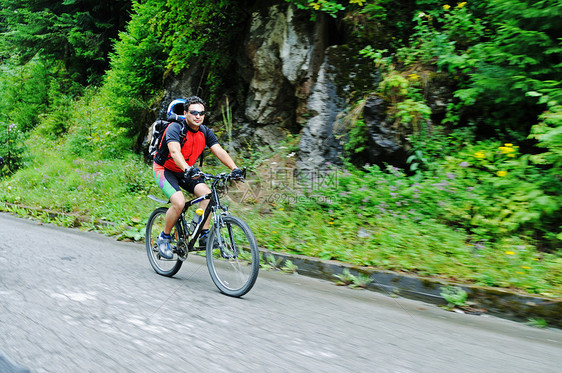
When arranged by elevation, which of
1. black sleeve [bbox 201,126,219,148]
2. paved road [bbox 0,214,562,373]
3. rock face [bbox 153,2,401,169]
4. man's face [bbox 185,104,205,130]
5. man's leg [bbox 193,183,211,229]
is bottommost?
paved road [bbox 0,214,562,373]

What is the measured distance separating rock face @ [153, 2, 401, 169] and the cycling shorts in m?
3.64

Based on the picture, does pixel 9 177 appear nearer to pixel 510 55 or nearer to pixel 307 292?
pixel 307 292

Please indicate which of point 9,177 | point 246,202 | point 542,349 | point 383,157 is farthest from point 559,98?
point 9,177

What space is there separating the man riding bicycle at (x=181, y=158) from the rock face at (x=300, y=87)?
11.9ft

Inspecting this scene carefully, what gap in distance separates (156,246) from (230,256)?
1.42 meters

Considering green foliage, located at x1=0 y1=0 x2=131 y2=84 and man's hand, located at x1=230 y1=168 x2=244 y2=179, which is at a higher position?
green foliage, located at x1=0 y1=0 x2=131 y2=84

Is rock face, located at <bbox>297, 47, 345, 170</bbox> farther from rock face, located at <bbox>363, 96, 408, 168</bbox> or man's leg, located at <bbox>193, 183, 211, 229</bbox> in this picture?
man's leg, located at <bbox>193, 183, 211, 229</bbox>

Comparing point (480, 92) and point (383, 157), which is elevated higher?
point (480, 92)

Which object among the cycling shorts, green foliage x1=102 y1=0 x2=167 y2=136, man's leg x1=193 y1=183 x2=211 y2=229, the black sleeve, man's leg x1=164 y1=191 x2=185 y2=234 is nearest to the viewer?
man's leg x1=193 y1=183 x2=211 y2=229

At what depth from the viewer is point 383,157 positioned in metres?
8.10

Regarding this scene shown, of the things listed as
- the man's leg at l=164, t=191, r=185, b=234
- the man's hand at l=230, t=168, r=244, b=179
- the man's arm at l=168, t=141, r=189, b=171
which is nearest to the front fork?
the man's hand at l=230, t=168, r=244, b=179

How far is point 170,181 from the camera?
18.4ft

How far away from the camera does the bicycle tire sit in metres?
5.65

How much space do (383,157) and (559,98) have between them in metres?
2.90
